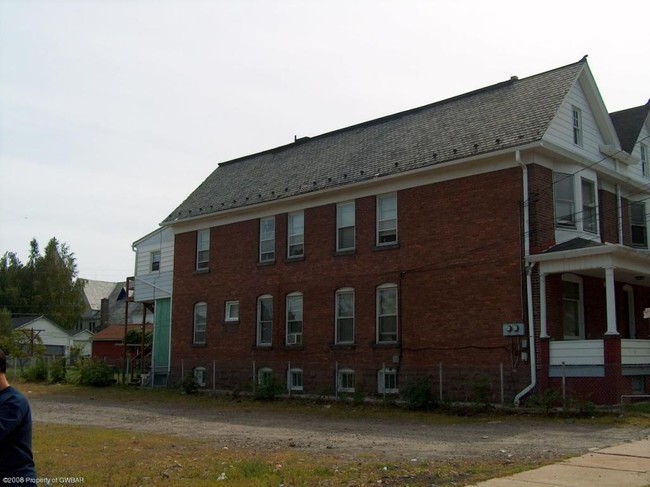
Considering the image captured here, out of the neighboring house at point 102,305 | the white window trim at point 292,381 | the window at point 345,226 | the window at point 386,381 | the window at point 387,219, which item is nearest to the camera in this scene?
the window at point 386,381

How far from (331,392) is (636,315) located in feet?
35.1

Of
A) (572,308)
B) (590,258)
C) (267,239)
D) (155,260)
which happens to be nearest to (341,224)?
(267,239)

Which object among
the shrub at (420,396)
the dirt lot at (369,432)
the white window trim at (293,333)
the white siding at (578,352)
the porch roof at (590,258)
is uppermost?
the porch roof at (590,258)

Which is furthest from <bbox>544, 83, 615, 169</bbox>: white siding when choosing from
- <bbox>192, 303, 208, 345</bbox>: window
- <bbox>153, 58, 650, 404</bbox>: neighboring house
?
<bbox>192, 303, 208, 345</bbox>: window

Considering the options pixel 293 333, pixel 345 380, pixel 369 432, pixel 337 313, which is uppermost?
pixel 337 313

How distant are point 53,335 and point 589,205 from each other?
7064 centimetres

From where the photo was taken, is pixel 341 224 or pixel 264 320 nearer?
pixel 341 224

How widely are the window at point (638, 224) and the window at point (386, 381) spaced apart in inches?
404

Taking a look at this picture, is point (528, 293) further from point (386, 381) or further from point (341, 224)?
point (341, 224)

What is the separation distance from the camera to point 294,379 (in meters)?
26.6

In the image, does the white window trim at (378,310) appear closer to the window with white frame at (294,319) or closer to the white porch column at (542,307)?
the window with white frame at (294,319)

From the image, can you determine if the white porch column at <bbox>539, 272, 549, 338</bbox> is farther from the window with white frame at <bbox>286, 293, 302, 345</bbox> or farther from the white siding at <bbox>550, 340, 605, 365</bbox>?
the window with white frame at <bbox>286, 293, 302, 345</bbox>

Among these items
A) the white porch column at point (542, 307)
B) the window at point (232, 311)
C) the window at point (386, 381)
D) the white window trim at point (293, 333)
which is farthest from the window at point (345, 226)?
the white porch column at point (542, 307)

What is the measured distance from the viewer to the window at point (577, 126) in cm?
2259
